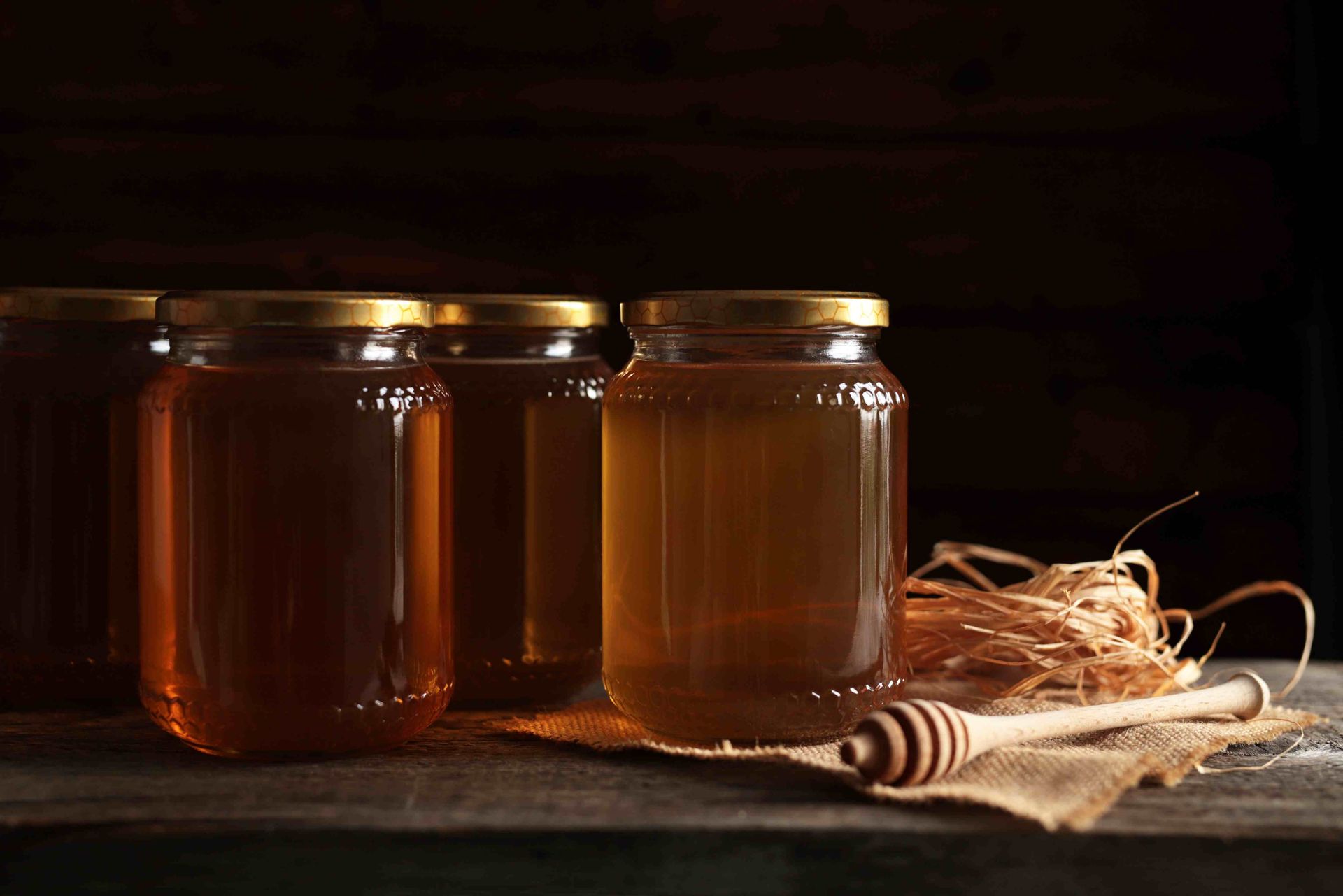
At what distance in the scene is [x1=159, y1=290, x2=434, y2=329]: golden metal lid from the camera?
80cm

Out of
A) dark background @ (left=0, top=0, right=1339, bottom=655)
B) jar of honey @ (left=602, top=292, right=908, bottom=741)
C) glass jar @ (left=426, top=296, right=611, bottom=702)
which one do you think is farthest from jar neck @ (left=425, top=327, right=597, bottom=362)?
dark background @ (left=0, top=0, right=1339, bottom=655)

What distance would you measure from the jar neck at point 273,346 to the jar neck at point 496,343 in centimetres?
13

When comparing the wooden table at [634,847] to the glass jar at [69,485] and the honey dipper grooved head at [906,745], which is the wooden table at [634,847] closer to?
the honey dipper grooved head at [906,745]

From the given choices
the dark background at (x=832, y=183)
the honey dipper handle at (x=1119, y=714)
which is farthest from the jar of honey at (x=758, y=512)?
the dark background at (x=832, y=183)

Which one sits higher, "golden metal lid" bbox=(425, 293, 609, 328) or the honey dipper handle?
"golden metal lid" bbox=(425, 293, 609, 328)

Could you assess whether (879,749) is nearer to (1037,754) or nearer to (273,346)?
(1037,754)

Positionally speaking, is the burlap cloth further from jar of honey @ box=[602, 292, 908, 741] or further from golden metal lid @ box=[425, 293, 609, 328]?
golden metal lid @ box=[425, 293, 609, 328]

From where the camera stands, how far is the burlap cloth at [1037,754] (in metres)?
0.78

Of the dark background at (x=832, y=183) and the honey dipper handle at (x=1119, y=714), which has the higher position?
the dark background at (x=832, y=183)

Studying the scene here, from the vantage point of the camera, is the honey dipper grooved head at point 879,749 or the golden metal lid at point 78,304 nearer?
the honey dipper grooved head at point 879,749

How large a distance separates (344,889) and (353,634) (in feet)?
0.55

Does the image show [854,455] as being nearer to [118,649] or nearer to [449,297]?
[449,297]

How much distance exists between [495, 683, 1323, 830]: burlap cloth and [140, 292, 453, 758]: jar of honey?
16 cm

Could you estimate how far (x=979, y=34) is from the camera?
4.05 feet
